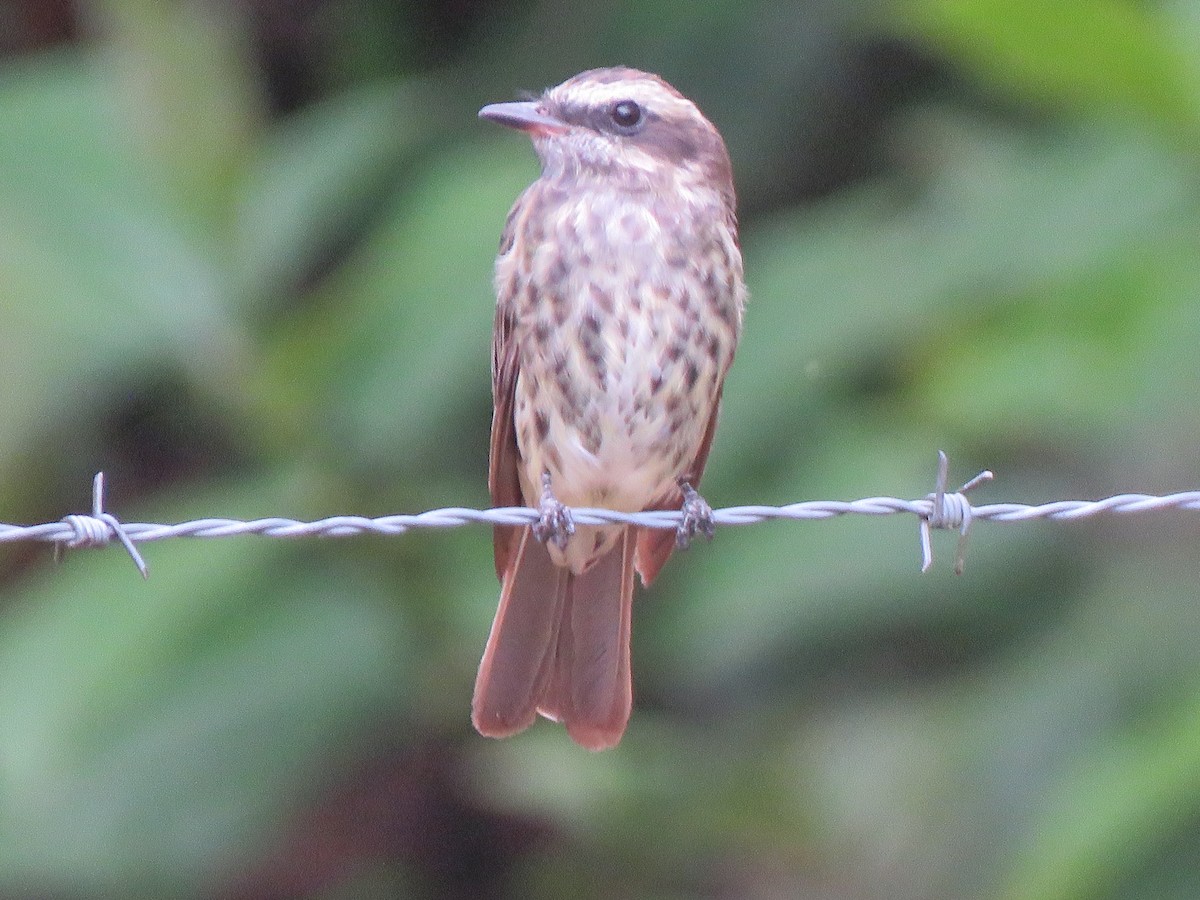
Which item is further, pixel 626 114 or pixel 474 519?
pixel 626 114

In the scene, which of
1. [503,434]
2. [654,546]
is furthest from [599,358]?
[654,546]

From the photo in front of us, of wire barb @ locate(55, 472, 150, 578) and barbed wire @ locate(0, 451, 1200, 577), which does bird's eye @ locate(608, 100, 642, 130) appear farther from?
wire barb @ locate(55, 472, 150, 578)

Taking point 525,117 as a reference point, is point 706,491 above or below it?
below

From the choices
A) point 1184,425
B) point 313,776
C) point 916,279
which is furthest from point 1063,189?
point 313,776

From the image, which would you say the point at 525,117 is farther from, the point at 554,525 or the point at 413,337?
the point at 413,337

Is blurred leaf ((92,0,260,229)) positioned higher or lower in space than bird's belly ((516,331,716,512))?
higher

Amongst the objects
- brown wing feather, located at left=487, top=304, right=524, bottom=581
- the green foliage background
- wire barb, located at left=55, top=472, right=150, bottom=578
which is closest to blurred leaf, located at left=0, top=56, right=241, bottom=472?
the green foliage background

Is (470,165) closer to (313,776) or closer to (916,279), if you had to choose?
(916,279)

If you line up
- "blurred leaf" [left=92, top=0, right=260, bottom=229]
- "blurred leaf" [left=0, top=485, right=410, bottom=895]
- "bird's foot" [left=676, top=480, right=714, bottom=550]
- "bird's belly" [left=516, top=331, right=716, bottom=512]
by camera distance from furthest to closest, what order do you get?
1. "blurred leaf" [left=92, top=0, right=260, bottom=229]
2. "blurred leaf" [left=0, top=485, right=410, bottom=895]
3. "bird's belly" [left=516, top=331, right=716, bottom=512]
4. "bird's foot" [left=676, top=480, right=714, bottom=550]
